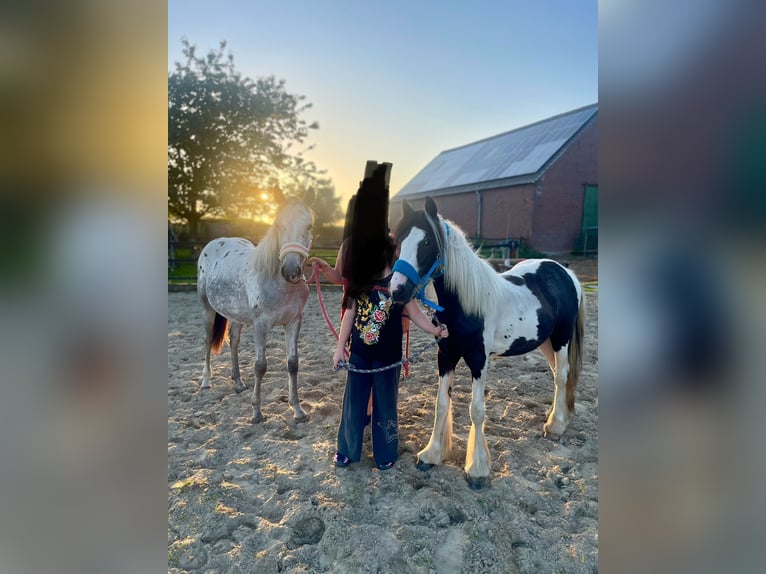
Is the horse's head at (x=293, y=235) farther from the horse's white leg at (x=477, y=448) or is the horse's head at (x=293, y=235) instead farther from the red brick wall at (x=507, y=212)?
the red brick wall at (x=507, y=212)

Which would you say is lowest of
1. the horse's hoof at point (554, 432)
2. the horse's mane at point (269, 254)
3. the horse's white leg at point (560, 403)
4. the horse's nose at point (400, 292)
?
the horse's hoof at point (554, 432)

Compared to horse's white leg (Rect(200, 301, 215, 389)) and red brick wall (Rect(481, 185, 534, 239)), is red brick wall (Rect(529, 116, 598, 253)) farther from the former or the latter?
horse's white leg (Rect(200, 301, 215, 389))

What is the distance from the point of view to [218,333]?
4.11 m

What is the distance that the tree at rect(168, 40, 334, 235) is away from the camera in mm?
14602

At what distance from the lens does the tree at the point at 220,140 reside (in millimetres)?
14602

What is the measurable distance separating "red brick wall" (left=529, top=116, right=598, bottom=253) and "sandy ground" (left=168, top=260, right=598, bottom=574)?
13.9m

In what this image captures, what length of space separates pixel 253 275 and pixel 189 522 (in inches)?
71.8

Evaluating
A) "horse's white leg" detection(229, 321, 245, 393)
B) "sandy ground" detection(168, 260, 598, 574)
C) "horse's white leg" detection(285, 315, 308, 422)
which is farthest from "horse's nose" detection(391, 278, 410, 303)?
"horse's white leg" detection(229, 321, 245, 393)

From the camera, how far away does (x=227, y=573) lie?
167 cm
